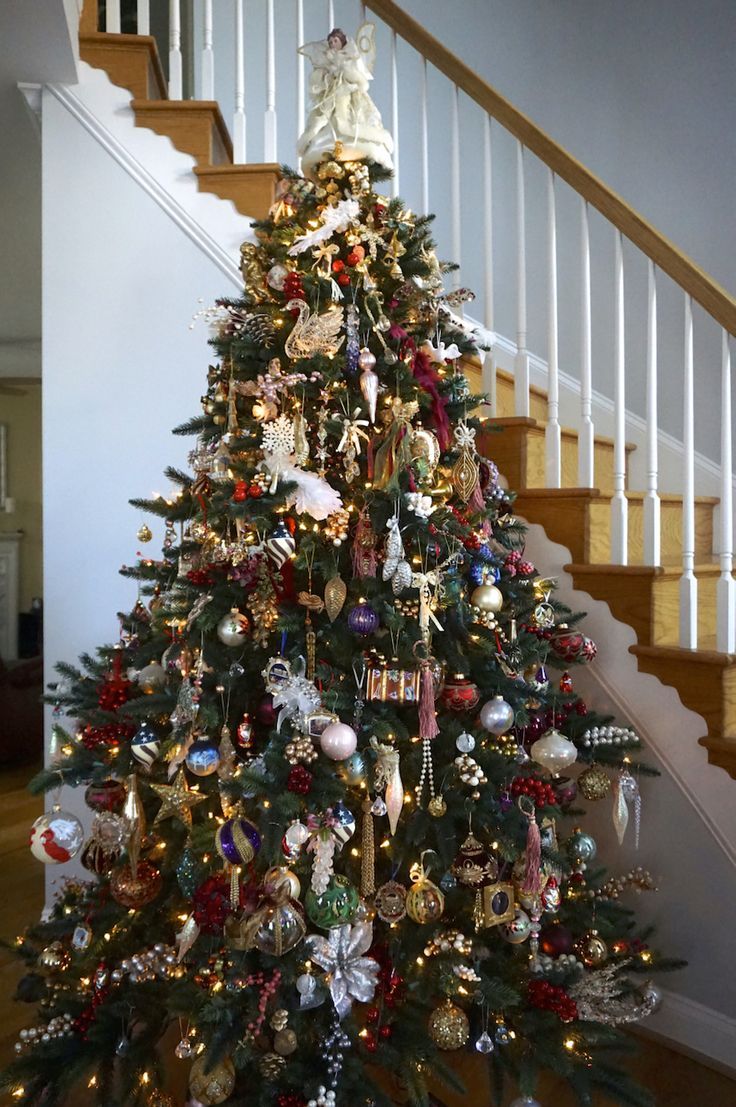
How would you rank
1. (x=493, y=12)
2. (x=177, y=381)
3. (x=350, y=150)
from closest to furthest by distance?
1. (x=350, y=150)
2. (x=177, y=381)
3. (x=493, y=12)

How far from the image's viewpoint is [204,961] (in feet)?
4.28

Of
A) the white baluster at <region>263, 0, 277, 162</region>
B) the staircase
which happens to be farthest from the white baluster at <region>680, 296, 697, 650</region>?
the white baluster at <region>263, 0, 277, 162</region>

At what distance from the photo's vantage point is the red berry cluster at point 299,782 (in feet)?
4.09

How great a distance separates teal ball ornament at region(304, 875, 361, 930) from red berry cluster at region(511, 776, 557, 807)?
0.36 meters

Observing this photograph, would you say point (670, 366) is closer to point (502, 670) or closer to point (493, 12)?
point (493, 12)

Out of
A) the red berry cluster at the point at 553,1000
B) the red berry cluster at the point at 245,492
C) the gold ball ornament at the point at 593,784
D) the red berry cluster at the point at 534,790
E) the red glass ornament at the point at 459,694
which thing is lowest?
the red berry cluster at the point at 553,1000

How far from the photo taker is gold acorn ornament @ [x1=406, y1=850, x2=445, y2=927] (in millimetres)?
1327

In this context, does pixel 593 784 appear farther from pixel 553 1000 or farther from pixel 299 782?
pixel 299 782

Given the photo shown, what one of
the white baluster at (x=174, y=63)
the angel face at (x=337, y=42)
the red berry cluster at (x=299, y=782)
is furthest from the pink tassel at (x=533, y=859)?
the white baluster at (x=174, y=63)

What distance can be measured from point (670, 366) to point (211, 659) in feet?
7.57

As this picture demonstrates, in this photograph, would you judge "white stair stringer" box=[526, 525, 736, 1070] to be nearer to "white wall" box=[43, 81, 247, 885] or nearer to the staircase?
the staircase

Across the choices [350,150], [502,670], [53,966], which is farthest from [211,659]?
[350,150]

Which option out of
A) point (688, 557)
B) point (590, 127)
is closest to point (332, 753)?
point (688, 557)

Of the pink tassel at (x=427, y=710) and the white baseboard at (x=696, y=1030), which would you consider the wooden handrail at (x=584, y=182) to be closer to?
the pink tassel at (x=427, y=710)
